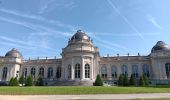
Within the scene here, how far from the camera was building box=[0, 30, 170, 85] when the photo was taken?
175 feet

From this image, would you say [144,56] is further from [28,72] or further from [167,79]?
[28,72]

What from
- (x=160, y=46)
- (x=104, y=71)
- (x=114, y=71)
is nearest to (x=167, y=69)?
(x=160, y=46)

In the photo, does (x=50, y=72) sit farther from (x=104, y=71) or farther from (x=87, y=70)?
(x=87, y=70)

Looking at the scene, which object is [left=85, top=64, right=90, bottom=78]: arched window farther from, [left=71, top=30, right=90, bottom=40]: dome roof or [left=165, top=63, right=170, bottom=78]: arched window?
[left=165, top=63, right=170, bottom=78]: arched window

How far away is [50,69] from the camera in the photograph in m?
67.7

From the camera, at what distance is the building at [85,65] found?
53375mm

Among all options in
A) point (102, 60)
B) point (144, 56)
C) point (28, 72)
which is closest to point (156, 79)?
point (144, 56)

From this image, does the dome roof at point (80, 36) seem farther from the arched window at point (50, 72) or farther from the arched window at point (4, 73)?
the arched window at point (4, 73)

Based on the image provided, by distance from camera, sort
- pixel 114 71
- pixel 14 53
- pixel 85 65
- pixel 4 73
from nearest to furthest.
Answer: pixel 85 65
pixel 114 71
pixel 4 73
pixel 14 53

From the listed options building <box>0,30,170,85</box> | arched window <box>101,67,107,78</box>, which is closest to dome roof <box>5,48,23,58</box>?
building <box>0,30,170,85</box>

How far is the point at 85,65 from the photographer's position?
176ft

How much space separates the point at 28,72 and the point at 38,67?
373 cm

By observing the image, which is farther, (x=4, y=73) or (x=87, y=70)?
(x=4, y=73)

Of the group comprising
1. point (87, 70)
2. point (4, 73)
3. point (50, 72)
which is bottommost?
point (4, 73)
